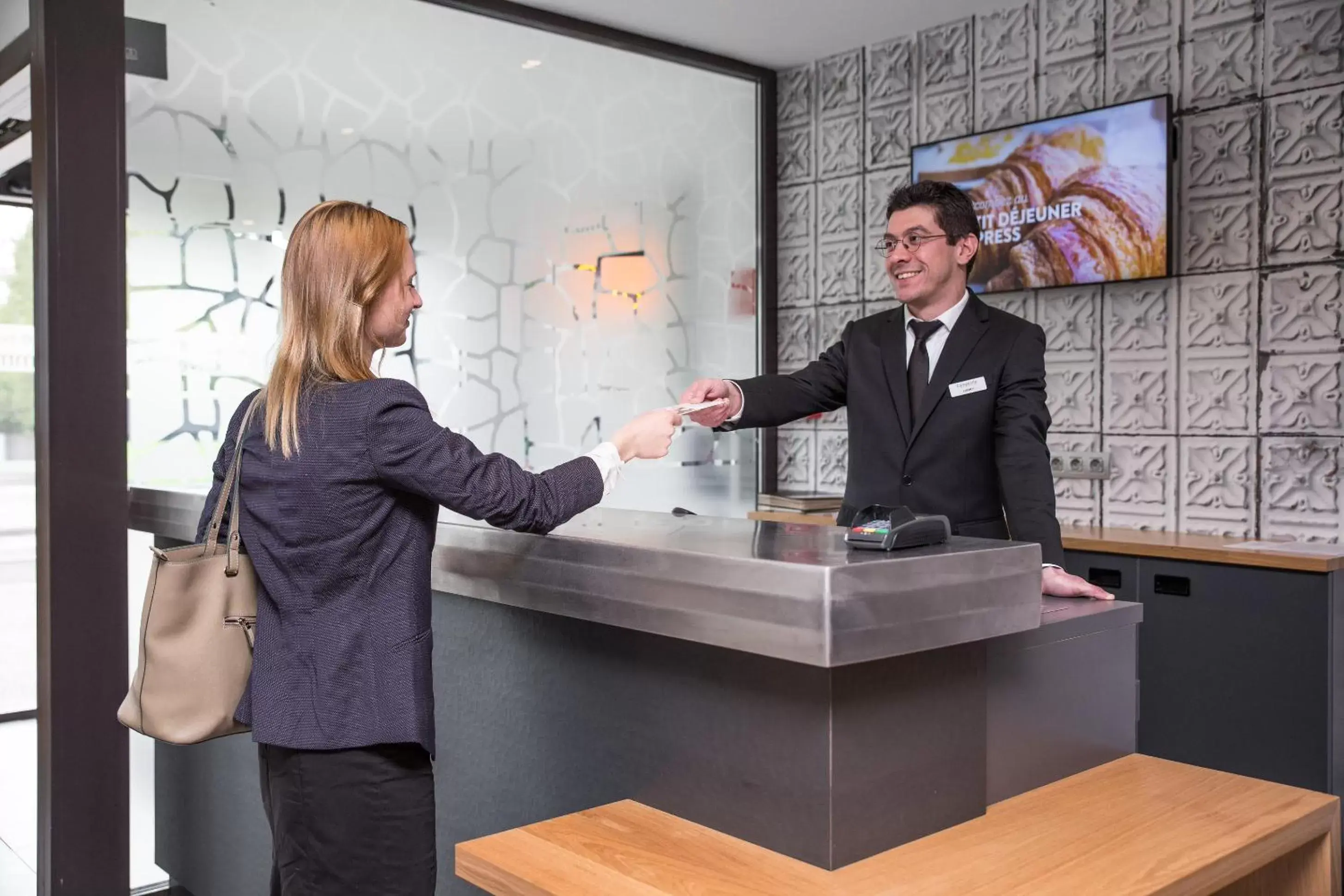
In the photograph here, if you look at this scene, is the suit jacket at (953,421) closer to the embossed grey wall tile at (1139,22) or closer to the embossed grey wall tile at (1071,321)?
the embossed grey wall tile at (1071,321)

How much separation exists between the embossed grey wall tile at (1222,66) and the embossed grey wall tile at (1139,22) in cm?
9

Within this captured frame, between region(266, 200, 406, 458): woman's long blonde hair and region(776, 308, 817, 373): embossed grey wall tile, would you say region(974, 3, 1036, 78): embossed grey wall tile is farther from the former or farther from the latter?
region(266, 200, 406, 458): woman's long blonde hair

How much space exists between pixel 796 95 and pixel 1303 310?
91.2 inches

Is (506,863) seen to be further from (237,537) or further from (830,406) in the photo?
(830,406)

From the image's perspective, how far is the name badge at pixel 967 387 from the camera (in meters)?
2.62

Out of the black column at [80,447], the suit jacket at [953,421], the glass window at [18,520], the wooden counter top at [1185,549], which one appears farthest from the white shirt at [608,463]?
the glass window at [18,520]

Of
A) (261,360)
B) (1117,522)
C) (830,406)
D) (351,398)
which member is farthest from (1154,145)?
(351,398)

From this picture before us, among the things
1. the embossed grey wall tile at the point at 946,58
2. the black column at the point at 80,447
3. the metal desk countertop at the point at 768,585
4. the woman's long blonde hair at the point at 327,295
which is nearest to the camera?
the metal desk countertop at the point at 768,585

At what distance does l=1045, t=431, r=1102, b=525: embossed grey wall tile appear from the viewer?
4.11 metres

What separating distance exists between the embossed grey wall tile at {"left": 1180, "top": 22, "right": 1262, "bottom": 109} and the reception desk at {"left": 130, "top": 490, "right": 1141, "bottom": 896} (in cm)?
243

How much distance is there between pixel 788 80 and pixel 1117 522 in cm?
235

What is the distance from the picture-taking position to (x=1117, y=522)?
4066 mm

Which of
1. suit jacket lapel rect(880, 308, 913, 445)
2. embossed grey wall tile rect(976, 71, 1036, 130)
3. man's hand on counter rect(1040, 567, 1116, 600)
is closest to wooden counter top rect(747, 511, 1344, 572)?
suit jacket lapel rect(880, 308, 913, 445)

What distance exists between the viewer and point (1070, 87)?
414 cm
